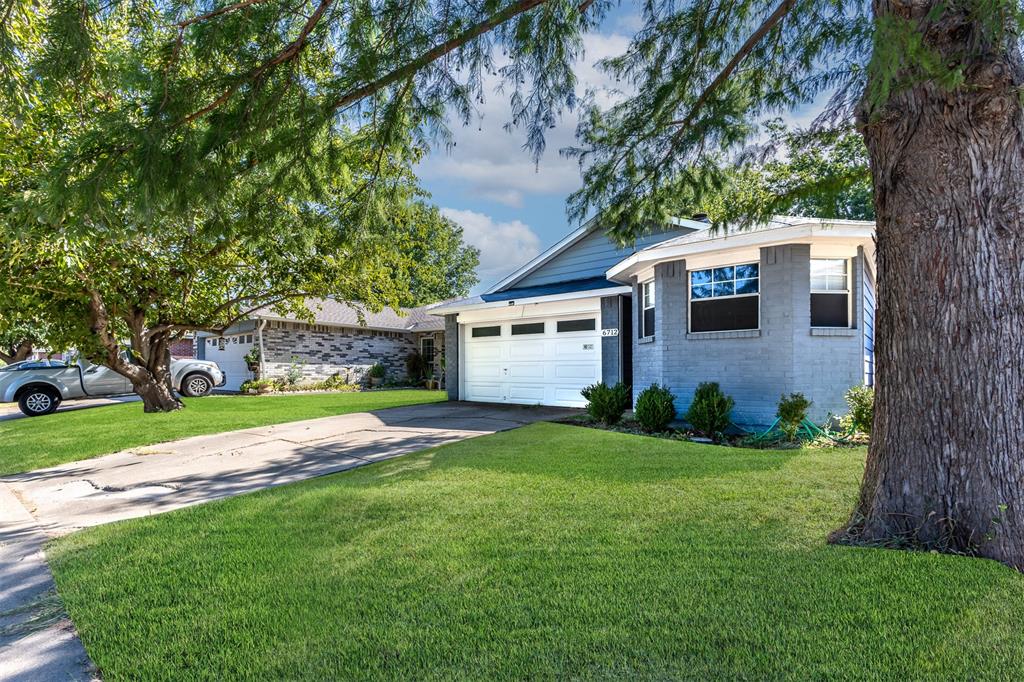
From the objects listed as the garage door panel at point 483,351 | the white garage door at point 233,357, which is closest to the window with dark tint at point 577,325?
the garage door panel at point 483,351

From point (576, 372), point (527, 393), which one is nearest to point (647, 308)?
point (576, 372)

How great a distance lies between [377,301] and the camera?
12242 millimetres

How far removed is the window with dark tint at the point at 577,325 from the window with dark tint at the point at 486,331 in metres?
2.04

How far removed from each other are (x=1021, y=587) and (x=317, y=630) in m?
3.46

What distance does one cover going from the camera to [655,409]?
8492 mm

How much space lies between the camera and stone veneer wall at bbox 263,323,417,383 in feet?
62.8

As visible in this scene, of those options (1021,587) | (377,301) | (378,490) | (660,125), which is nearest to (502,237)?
(377,301)

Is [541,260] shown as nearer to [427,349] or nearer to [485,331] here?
[485,331]

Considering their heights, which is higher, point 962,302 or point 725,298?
point 725,298

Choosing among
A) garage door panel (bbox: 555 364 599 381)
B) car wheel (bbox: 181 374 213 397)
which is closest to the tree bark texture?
car wheel (bbox: 181 374 213 397)

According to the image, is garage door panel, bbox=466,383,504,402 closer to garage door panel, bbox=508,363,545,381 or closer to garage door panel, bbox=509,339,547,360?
garage door panel, bbox=508,363,545,381

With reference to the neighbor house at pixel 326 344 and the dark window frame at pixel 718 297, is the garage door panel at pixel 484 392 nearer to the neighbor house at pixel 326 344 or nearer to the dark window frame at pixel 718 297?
the neighbor house at pixel 326 344

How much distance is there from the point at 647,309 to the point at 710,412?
2738 millimetres

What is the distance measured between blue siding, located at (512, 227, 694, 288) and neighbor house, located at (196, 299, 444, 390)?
6105mm
